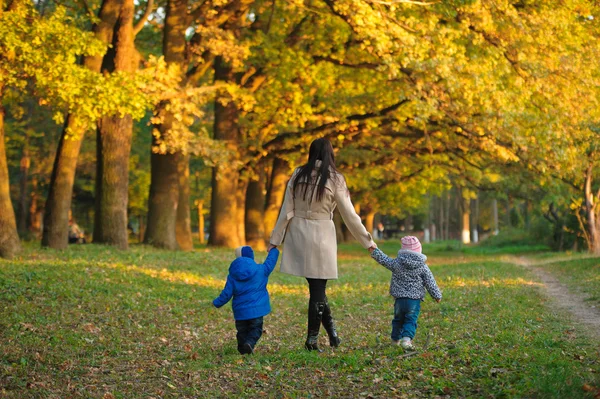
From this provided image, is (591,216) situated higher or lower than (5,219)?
higher

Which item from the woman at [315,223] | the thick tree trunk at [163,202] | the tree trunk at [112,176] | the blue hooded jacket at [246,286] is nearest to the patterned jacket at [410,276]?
the woman at [315,223]

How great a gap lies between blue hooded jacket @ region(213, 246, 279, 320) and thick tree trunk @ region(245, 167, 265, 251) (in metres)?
24.9

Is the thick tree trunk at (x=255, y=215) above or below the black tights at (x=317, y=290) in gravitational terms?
above

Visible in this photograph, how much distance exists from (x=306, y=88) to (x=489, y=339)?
69.9 feet

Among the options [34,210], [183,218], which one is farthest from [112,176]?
[34,210]

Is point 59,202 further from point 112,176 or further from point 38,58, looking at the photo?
point 38,58

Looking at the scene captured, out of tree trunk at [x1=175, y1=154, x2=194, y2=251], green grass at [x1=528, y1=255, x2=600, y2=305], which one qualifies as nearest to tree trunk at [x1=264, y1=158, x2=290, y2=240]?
tree trunk at [x1=175, y1=154, x2=194, y2=251]

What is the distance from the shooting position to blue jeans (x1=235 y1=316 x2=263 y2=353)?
29.4 feet

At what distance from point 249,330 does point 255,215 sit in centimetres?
2587

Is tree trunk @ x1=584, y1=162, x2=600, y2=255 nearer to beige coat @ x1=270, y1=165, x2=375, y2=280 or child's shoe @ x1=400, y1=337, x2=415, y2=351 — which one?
child's shoe @ x1=400, y1=337, x2=415, y2=351

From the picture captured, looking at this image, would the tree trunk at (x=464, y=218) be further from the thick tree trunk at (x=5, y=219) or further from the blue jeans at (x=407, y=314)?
the blue jeans at (x=407, y=314)

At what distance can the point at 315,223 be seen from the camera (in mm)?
8758

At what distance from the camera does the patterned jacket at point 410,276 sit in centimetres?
896

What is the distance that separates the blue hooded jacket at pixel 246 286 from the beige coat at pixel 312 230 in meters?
0.22
